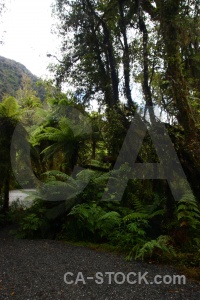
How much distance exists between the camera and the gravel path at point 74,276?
272 cm

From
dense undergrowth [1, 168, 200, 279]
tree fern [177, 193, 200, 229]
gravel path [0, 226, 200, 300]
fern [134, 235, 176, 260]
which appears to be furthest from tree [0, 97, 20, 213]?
tree fern [177, 193, 200, 229]

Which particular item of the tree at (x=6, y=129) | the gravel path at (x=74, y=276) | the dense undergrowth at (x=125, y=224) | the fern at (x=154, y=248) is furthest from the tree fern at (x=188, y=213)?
the tree at (x=6, y=129)

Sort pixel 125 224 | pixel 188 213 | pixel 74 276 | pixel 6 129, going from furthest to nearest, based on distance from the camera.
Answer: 1. pixel 6 129
2. pixel 125 224
3. pixel 188 213
4. pixel 74 276

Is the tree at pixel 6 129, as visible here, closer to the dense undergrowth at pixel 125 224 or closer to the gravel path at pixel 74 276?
the dense undergrowth at pixel 125 224

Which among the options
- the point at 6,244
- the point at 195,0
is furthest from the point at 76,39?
the point at 6,244

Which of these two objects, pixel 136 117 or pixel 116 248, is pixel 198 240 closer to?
pixel 116 248

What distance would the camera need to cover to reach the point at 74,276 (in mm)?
3189

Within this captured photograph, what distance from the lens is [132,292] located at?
9.08 feet

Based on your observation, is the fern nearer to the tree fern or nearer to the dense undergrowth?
the dense undergrowth

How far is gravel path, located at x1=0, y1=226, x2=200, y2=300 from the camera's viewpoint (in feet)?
8.92

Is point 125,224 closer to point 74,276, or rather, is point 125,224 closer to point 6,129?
point 74,276

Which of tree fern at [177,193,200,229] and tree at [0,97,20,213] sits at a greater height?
tree at [0,97,20,213]

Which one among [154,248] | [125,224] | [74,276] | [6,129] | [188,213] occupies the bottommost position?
[74,276]

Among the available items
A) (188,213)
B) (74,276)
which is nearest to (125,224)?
(188,213)
